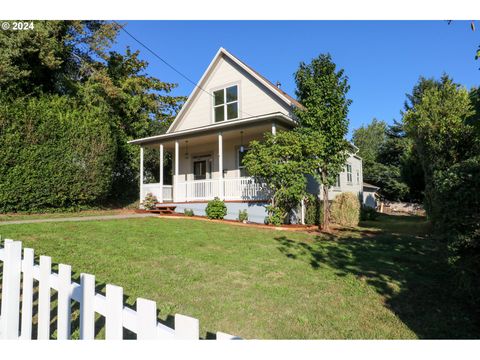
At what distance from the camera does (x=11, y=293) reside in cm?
264

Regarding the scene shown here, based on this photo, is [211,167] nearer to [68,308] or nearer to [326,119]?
[326,119]

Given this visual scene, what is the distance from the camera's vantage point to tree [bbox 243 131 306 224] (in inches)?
434

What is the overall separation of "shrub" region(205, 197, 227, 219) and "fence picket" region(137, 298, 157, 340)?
36.4ft

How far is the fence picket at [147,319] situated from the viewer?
155 centimetres

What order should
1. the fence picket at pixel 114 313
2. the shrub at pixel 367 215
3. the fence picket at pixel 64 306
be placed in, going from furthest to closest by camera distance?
1. the shrub at pixel 367 215
2. the fence picket at pixel 64 306
3. the fence picket at pixel 114 313

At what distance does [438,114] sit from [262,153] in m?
5.93

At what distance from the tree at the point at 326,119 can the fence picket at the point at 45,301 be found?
974cm

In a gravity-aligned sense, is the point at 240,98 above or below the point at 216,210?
above

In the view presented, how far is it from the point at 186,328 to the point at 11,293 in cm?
216

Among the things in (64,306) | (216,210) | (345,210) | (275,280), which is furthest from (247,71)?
(64,306)

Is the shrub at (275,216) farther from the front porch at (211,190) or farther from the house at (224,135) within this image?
the front porch at (211,190)

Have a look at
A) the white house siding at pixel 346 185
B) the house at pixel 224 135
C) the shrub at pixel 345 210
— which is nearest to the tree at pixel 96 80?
the house at pixel 224 135

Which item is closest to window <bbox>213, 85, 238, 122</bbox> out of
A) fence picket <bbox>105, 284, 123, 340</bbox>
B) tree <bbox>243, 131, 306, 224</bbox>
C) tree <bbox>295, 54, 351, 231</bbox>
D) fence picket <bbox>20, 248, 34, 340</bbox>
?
tree <bbox>243, 131, 306, 224</bbox>
